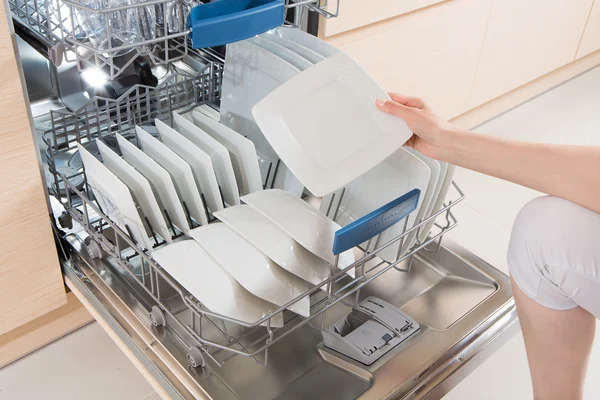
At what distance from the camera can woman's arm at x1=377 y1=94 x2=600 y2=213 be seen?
806mm

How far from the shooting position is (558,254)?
32.4 inches

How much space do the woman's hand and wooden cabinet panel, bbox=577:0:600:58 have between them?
1.58 metres

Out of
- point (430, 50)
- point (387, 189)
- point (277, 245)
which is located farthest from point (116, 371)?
point (430, 50)

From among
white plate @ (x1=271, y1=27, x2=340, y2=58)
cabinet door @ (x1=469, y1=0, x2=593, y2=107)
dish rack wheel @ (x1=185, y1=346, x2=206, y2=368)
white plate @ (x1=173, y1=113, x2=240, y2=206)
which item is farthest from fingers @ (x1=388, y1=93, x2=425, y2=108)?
cabinet door @ (x1=469, y1=0, x2=593, y2=107)

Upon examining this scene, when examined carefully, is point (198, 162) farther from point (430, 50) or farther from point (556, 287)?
point (430, 50)

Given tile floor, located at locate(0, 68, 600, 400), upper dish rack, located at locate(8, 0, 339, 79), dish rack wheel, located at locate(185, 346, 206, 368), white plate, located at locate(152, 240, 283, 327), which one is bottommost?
tile floor, located at locate(0, 68, 600, 400)

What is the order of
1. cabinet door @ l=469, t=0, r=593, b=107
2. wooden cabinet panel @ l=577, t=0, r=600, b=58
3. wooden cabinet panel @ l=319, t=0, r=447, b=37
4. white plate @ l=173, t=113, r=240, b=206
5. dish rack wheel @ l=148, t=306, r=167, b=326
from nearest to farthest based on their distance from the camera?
dish rack wheel @ l=148, t=306, r=167, b=326 → white plate @ l=173, t=113, r=240, b=206 → wooden cabinet panel @ l=319, t=0, r=447, b=37 → cabinet door @ l=469, t=0, r=593, b=107 → wooden cabinet panel @ l=577, t=0, r=600, b=58

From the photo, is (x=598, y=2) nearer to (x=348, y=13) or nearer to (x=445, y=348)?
(x=348, y=13)

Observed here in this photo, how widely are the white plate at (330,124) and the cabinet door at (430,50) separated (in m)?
0.38

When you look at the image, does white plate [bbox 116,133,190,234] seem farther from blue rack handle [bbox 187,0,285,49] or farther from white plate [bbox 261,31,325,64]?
white plate [bbox 261,31,325,64]

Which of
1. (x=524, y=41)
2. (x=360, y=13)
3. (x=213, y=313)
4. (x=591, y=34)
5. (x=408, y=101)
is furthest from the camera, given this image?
(x=591, y=34)

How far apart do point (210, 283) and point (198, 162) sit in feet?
0.76

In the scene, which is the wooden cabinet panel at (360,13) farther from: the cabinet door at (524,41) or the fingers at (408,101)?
the cabinet door at (524,41)

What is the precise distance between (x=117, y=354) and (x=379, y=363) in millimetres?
551
